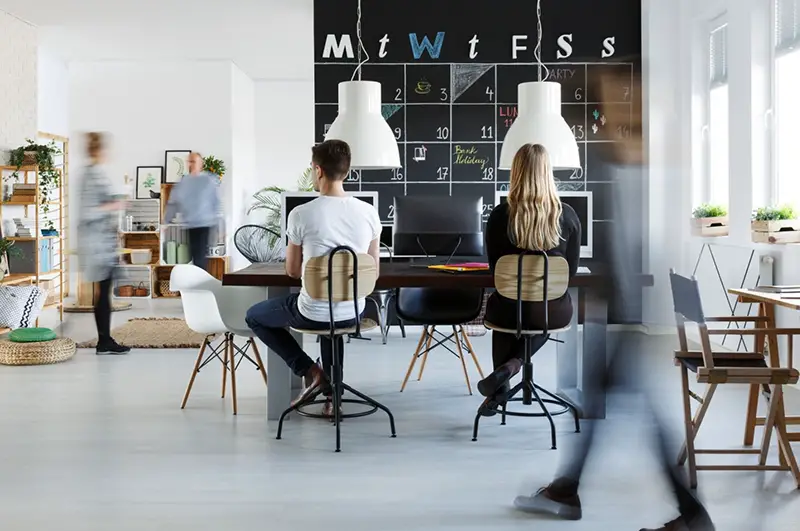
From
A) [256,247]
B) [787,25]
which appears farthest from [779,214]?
[256,247]

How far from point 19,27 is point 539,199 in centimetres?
666

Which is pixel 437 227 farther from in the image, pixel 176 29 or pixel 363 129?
pixel 176 29

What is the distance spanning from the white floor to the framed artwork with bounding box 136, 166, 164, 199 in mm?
5743

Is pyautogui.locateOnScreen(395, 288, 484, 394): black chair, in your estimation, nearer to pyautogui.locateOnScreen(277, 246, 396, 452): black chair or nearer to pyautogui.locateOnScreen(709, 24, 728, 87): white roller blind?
pyautogui.locateOnScreen(277, 246, 396, 452): black chair

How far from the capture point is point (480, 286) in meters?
4.31

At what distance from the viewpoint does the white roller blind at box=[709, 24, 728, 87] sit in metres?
7.15

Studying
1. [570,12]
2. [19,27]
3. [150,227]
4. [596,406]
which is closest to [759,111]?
[570,12]

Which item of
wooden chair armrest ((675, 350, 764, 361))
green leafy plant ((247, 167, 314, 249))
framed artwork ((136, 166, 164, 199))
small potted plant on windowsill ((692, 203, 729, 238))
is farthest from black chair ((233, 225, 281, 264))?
wooden chair armrest ((675, 350, 764, 361))

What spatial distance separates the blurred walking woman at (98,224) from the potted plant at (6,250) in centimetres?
110

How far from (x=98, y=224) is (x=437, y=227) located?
102 inches

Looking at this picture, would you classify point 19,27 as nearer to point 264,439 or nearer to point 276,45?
point 276,45

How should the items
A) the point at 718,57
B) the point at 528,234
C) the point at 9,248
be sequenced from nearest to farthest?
1. the point at 528,234
2. the point at 718,57
3. the point at 9,248

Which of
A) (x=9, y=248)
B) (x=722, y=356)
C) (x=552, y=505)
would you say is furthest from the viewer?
(x=9, y=248)

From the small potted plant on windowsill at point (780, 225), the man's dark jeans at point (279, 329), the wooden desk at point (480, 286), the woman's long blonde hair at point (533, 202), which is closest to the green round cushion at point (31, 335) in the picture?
the wooden desk at point (480, 286)
